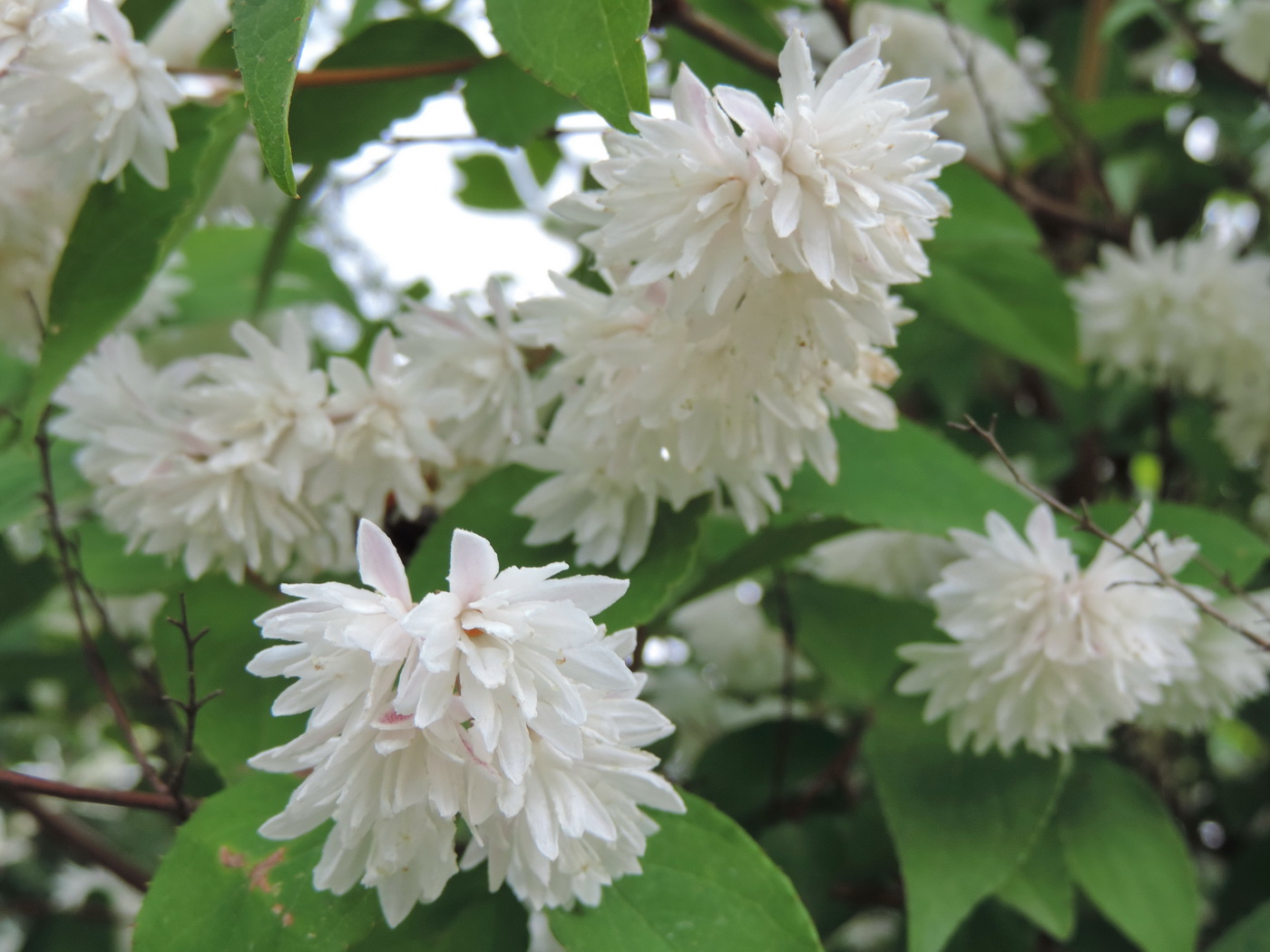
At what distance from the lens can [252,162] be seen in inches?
41.7

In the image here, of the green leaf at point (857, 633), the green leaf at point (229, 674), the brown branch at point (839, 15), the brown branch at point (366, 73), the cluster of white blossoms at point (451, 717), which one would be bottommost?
the green leaf at point (857, 633)

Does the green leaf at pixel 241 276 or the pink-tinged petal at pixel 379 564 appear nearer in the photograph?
the pink-tinged petal at pixel 379 564

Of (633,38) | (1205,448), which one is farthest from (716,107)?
(1205,448)

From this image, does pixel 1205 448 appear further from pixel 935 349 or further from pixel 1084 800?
pixel 1084 800

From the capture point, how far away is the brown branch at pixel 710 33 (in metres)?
Result: 0.82

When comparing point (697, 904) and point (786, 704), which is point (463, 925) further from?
point (786, 704)

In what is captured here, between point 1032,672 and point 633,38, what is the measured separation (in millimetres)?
459

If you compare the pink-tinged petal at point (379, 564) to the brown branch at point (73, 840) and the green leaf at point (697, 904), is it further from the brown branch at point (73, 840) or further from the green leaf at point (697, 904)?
the brown branch at point (73, 840)

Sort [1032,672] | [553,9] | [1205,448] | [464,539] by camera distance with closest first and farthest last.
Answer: [464,539], [553,9], [1032,672], [1205,448]

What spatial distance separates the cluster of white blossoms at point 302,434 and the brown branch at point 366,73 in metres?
0.21

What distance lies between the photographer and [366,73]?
80 cm

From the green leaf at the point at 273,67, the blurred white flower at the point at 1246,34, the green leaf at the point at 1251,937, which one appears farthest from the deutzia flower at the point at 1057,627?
the blurred white flower at the point at 1246,34

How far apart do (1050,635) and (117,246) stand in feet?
2.22

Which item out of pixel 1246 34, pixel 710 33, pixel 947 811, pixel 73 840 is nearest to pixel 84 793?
pixel 73 840
